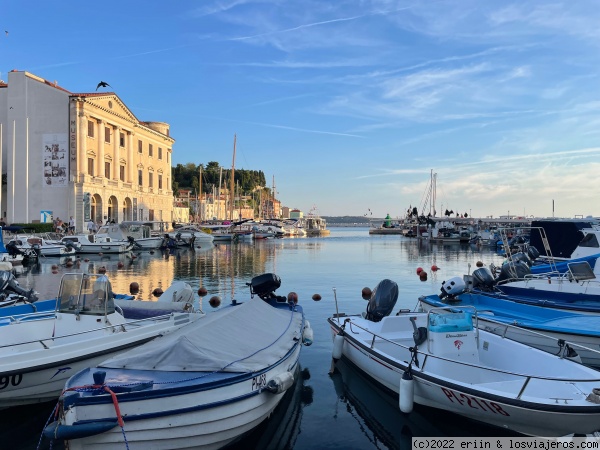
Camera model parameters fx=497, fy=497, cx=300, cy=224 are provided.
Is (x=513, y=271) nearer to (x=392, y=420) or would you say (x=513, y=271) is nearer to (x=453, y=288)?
(x=453, y=288)

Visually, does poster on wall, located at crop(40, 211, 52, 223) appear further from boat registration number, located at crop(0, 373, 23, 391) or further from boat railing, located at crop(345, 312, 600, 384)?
boat registration number, located at crop(0, 373, 23, 391)

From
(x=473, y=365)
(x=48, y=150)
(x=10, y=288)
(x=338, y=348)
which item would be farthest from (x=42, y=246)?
(x=473, y=365)

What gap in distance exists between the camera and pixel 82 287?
9.70 metres

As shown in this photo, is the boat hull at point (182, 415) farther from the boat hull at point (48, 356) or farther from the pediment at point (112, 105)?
the pediment at point (112, 105)

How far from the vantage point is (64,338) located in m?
9.42

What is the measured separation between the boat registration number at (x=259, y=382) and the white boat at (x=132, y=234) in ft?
145

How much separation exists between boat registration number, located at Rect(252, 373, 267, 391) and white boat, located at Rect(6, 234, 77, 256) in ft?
129

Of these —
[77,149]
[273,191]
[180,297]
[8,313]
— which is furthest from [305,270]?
[273,191]

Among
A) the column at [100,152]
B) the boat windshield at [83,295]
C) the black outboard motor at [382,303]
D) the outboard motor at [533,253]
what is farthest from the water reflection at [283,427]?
the column at [100,152]

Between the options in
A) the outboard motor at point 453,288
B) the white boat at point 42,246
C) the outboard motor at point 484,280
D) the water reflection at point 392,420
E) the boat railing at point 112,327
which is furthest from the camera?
the white boat at point 42,246

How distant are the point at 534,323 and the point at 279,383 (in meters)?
7.66

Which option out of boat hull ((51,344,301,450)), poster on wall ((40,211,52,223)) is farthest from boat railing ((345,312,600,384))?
poster on wall ((40,211,52,223))

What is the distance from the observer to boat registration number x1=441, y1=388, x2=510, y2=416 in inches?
285

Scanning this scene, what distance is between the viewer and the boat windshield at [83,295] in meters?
9.73
